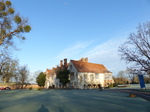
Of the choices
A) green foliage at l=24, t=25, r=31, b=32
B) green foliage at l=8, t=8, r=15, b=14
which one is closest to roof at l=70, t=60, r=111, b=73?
green foliage at l=24, t=25, r=31, b=32

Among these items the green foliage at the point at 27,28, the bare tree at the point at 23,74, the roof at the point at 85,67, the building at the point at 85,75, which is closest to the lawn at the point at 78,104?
the green foliage at the point at 27,28

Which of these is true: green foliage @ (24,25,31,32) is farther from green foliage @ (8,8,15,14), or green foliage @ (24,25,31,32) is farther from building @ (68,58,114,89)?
building @ (68,58,114,89)

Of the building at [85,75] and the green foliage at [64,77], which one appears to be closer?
the building at [85,75]

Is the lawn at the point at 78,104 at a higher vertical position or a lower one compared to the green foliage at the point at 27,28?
lower

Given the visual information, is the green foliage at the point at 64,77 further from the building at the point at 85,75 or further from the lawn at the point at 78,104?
the lawn at the point at 78,104

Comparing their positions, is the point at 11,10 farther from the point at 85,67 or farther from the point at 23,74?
the point at 23,74

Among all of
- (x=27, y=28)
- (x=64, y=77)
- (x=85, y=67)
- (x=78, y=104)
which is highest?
(x=27, y=28)

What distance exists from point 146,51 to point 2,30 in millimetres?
23915

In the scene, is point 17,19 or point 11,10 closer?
point 17,19

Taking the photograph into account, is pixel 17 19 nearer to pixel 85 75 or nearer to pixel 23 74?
pixel 85 75

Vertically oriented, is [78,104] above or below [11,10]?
below

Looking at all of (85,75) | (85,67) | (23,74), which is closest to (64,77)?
(85,75)

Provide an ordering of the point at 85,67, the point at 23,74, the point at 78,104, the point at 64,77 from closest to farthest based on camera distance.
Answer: the point at 78,104 < the point at 64,77 < the point at 85,67 < the point at 23,74

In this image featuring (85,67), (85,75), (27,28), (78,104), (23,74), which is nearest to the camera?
(78,104)
